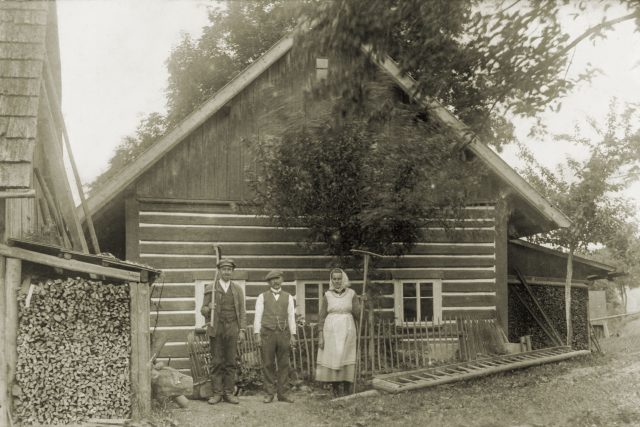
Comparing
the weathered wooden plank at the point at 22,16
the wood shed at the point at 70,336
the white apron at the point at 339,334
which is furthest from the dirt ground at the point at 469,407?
the weathered wooden plank at the point at 22,16

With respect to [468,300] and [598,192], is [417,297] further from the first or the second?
[598,192]

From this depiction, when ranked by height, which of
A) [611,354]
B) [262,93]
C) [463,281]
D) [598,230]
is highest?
[262,93]

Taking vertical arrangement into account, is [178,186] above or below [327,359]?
above

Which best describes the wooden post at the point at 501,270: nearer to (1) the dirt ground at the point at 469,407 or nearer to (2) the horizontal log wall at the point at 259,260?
(2) the horizontal log wall at the point at 259,260

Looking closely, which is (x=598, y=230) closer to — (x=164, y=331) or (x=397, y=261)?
(x=397, y=261)

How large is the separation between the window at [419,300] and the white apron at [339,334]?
386 cm

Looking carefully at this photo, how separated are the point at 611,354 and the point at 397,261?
606 cm

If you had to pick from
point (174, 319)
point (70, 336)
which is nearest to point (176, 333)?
point (174, 319)

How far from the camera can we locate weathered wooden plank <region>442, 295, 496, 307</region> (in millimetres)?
14305

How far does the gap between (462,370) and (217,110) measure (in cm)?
640

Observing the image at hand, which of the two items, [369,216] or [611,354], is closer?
[369,216]

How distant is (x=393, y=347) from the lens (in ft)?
41.6

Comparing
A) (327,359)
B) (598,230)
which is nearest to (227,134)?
(327,359)

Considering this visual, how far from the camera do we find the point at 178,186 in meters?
13.1
